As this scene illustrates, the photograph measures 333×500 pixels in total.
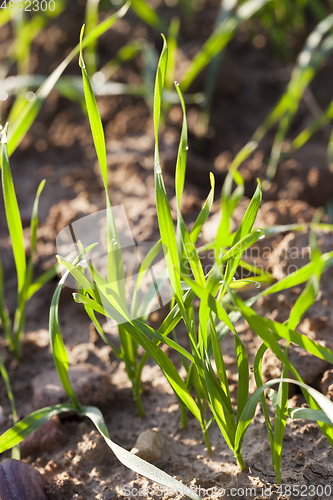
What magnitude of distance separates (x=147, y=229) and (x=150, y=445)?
543mm

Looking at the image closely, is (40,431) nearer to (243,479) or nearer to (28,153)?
(243,479)

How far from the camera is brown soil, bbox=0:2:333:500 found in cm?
70

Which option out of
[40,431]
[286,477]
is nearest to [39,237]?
[40,431]

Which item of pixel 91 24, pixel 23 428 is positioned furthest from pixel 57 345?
pixel 91 24

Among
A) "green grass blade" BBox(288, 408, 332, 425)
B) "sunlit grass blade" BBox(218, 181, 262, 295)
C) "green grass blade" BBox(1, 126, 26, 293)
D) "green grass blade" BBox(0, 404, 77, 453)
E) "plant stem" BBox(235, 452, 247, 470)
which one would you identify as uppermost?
Result: "green grass blade" BBox(1, 126, 26, 293)

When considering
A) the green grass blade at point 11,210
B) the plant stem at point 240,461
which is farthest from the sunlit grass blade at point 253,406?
the green grass blade at point 11,210

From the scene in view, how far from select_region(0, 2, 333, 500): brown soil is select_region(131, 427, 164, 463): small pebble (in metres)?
0.02

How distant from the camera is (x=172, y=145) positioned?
136 cm

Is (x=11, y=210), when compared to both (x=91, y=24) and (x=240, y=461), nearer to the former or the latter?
(x=240, y=461)

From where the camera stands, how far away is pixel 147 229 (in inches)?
42.6

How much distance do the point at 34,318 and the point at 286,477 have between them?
70 cm
